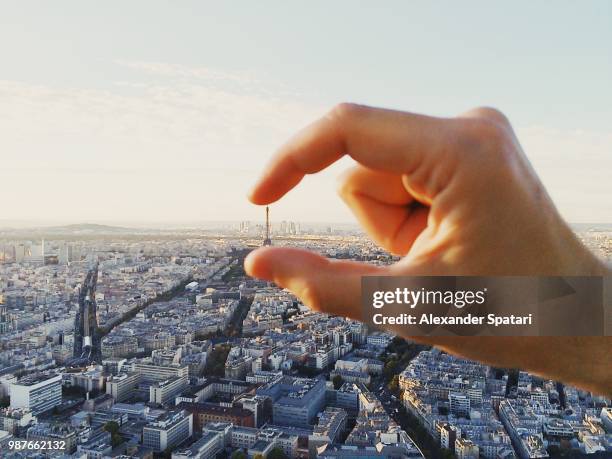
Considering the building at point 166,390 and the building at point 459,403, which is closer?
the building at point 459,403

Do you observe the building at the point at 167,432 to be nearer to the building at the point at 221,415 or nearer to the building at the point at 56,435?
the building at the point at 221,415

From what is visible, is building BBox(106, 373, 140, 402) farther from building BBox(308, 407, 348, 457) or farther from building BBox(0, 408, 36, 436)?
building BBox(308, 407, 348, 457)

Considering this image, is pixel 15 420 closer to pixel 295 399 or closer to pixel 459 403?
pixel 295 399

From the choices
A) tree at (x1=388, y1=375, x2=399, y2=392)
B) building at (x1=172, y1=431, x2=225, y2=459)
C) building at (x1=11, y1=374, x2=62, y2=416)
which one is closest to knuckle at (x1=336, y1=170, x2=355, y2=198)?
building at (x1=172, y1=431, x2=225, y2=459)

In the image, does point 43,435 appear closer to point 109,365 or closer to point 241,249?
point 109,365

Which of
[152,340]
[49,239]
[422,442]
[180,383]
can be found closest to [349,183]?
[422,442]

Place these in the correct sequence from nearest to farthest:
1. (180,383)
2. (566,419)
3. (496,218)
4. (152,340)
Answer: (496,218), (566,419), (180,383), (152,340)

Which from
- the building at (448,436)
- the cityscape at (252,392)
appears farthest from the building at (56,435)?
the building at (448,436)
